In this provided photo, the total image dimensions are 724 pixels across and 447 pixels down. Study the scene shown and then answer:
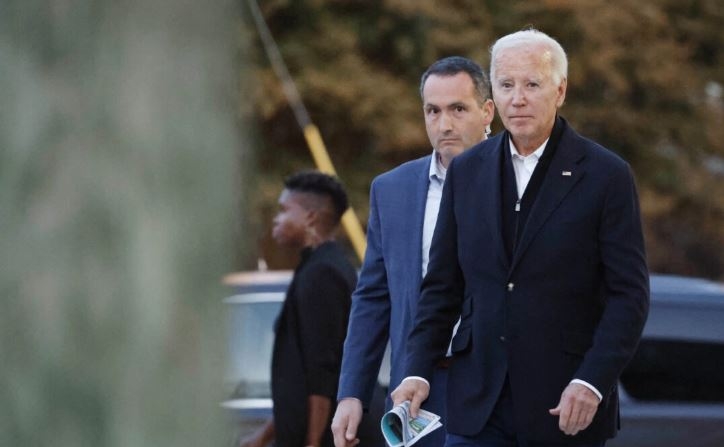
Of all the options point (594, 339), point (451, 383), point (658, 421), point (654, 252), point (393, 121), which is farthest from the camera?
point (654, 252)

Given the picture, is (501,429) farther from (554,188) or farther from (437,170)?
(437,170)

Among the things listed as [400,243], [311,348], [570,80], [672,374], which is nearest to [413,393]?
[400,243]

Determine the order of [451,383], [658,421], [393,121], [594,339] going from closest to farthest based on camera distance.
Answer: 1. [594,339]
2. [451,383]
3. [658,421]
4. [393,121]

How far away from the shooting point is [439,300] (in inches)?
170

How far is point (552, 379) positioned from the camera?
409 centimetres

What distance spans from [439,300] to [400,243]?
56cm

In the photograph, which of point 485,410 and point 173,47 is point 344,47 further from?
point 173,47

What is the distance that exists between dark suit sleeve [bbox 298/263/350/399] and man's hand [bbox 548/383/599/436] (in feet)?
6.97

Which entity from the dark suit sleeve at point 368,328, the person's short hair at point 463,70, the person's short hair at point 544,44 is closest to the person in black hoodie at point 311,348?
the dark suit sleeve at point 368,328

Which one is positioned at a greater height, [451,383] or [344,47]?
[344,47]

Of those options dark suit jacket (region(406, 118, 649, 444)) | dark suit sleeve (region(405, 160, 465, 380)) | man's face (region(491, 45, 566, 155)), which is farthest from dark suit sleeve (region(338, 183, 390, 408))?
man's face (region(491, 45, 566, 155))

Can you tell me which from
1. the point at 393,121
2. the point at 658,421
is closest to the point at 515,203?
the point at 658,421

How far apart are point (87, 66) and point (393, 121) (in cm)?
1530

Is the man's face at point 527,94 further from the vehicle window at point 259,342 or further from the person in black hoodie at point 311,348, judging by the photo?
the vehicle window at point 259,342
